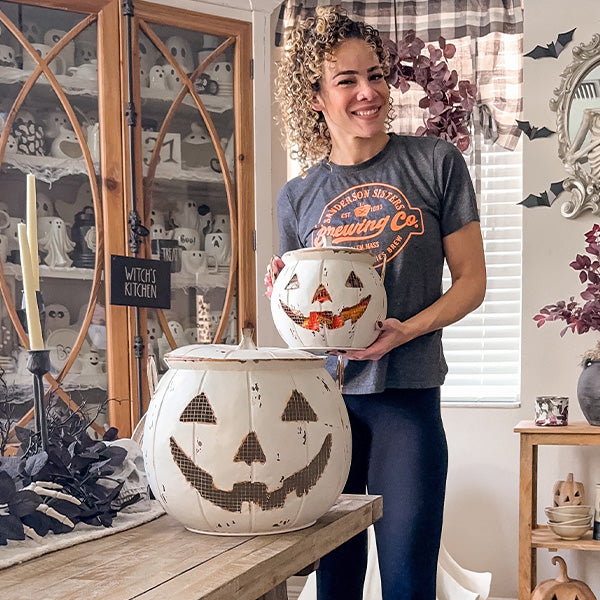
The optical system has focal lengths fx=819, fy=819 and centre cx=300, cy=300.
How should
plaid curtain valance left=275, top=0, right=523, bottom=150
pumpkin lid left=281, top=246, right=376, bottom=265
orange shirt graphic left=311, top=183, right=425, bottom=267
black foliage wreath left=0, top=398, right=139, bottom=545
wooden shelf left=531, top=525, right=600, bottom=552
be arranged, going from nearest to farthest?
black foliage wreath left=0, top=398, right=139, bottom=545 → pumpkin lid left=281, top=246, right=376, bottom=265 → orange shirt graphic left=311, top=183, right=425, bottom=267 → wooden shelf left=531, top=525, right=600, bottom=552 → plaid curtain valance left=275, top=0, right=523, bottom=150

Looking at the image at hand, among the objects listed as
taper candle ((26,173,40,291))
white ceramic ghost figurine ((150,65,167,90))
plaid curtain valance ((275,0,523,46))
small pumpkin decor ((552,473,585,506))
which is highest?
plaid curtain valance ((275,0,523,46))

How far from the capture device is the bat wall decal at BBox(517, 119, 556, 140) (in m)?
2.96

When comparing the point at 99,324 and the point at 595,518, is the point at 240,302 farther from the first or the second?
the point at 595,518

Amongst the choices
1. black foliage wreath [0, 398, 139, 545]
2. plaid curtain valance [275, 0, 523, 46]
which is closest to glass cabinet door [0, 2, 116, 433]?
plaid curtain valance [275, 0, 523, 46]

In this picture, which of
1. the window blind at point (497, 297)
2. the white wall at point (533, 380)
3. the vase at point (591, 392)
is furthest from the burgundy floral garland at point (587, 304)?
the window blind at point (497, 297)

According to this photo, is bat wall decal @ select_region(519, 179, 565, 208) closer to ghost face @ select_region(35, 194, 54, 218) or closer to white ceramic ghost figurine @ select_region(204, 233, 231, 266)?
white ceramic ghost figurine @ select_region(204, 233, 231, 266)


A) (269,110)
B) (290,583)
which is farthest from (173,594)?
(290,583)

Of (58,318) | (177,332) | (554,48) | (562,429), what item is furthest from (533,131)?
(58,318)

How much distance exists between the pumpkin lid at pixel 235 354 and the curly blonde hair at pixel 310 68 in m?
0.92

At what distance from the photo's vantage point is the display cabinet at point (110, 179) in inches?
96.1

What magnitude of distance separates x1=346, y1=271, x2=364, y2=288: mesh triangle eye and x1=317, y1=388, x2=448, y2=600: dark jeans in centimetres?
29

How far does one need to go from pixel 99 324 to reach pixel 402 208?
130cm

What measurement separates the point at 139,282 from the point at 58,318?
3.89 ft

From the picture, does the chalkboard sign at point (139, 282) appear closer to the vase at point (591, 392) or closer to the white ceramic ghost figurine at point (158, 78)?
the white ceramic ghost figurine at point (158, 78)
